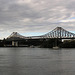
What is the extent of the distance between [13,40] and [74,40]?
38.5 metres

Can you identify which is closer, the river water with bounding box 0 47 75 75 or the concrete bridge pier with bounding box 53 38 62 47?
the river water with bounding box 0 47 75 75

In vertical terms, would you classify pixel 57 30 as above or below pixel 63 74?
above

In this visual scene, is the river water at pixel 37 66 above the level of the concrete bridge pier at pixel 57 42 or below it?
below

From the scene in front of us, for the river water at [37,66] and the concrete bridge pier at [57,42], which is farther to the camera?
the concrete bridge pier at [57,42]

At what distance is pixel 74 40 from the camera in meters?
80.5

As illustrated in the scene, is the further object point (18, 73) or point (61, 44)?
point (61, 44)

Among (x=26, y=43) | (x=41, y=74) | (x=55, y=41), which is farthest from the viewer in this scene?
(x=26, y=43)

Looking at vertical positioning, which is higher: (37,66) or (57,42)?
(57,42)

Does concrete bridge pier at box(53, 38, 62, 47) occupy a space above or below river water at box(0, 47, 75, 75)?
above

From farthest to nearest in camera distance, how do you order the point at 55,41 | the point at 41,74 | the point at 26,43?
the point at 26,43 < the point at 55,41 < the point at 41,74

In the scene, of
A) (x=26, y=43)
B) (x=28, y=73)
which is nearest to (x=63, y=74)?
(x=28, y=73)

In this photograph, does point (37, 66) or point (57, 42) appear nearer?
point (37, 66)

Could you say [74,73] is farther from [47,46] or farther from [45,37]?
[45,37]

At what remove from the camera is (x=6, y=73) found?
14578mm
